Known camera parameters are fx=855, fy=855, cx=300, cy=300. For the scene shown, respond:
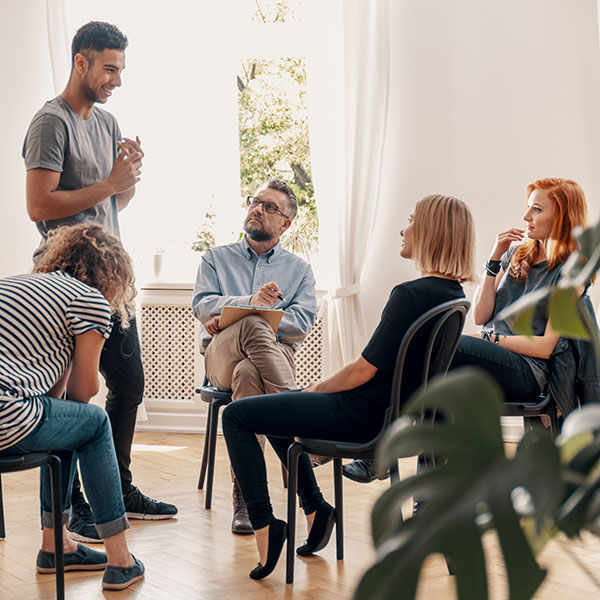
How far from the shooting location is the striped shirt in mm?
1998

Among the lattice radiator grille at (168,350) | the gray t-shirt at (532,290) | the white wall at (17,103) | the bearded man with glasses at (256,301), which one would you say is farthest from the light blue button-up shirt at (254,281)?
the white wall at (17,103)

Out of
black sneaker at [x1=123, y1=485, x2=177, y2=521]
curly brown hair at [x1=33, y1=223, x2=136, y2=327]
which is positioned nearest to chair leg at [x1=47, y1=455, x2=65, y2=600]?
curly brown hair at [x1=33, y1=223, x2=136, y2=327]

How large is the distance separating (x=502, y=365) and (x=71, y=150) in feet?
5.10

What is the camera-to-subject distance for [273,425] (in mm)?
2285

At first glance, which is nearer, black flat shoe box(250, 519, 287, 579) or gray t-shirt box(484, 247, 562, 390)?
black flat shoe box(250, 519, 287, 579)

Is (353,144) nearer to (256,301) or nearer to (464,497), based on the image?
(256,301)

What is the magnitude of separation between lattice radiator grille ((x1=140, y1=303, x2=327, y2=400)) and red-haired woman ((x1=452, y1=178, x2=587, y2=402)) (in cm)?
205

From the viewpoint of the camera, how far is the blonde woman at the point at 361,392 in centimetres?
222

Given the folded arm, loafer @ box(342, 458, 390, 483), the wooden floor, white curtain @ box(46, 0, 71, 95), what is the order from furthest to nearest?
white curtain @ box(46, 0, 71, 95), the folded arm, loafer @ box(342, 458, 390, 483), the wooden floor

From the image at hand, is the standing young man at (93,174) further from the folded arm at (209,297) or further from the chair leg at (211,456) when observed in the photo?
the folded arm at (209,297)

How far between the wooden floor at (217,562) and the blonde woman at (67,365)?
10 centimetres

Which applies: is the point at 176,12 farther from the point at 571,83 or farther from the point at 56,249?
the point at 56,249

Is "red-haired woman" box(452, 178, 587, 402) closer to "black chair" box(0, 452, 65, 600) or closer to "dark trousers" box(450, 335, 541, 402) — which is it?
"dark trousers" box(450, 335, 541, 402)

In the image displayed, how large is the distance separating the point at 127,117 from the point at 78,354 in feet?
9.76
